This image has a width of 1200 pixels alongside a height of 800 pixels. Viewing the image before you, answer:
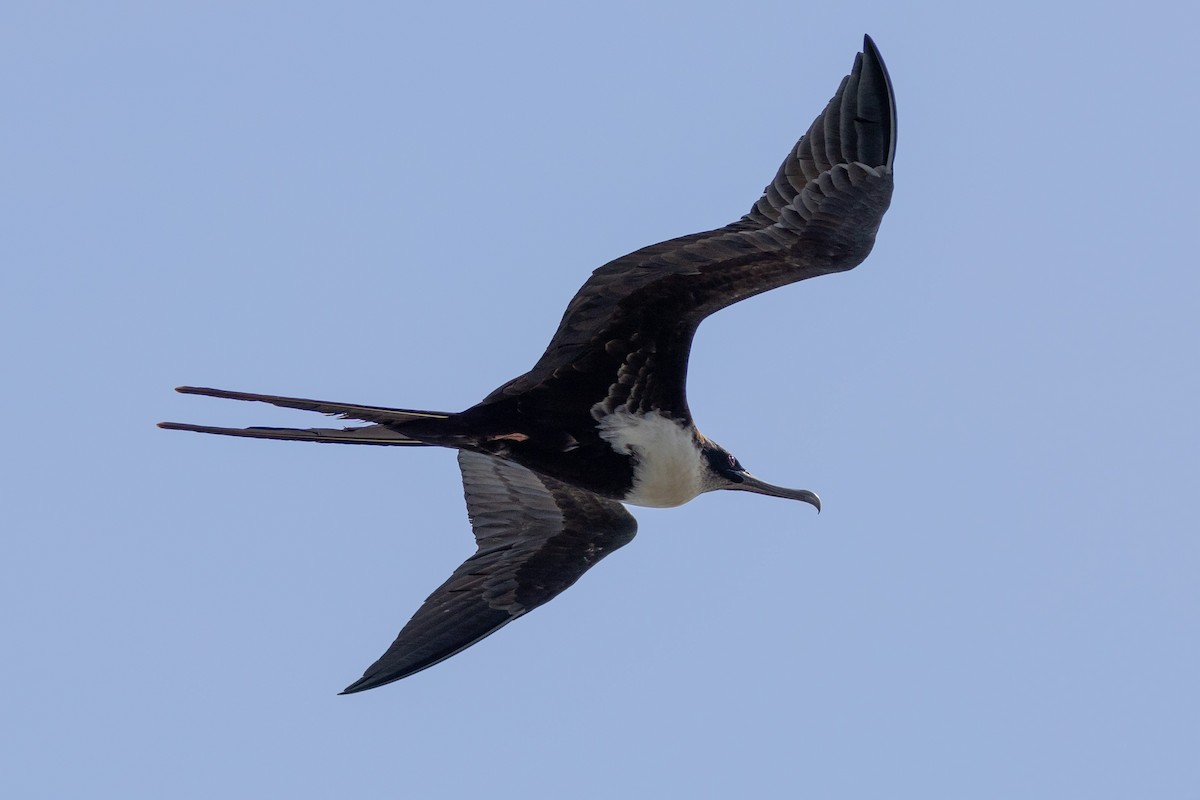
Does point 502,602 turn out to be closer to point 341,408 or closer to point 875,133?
point 341,408

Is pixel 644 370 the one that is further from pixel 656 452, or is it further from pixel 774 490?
pixel 774 490

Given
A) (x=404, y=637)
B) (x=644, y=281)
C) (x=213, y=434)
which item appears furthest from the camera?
(x=404, y=637)

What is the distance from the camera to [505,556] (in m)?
8.07

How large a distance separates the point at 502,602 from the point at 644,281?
172 cm

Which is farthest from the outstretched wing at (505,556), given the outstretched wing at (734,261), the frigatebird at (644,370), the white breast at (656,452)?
the outstretched wing at (734,261)

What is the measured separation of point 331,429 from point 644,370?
1.38 m

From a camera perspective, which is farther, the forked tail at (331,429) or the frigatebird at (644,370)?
the frigatebird at (644,370)

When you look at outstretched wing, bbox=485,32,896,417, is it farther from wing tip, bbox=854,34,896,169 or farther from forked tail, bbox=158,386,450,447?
forked tail, bbox=158,386,450,447

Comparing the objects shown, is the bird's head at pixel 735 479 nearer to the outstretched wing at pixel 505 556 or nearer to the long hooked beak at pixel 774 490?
the long hooked beak at pixel 774 490

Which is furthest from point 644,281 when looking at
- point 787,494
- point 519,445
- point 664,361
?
point 787,494

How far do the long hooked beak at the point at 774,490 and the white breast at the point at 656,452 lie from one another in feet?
0.95

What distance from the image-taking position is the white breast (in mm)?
7336

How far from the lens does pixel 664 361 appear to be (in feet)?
23.7

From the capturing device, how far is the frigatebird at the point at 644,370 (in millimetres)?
6953
